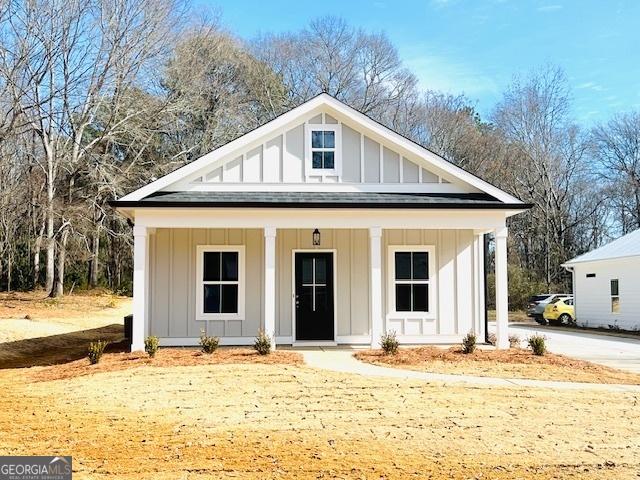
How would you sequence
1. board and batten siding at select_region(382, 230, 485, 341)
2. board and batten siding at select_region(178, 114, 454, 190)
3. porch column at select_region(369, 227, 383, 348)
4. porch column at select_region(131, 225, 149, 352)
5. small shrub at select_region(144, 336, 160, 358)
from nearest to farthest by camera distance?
1. small shrub at select_region(144, 336, 160, 358)
2. porch column at select_region(131, 225, 149, 352)
3. porch column at select_region(369, 227, 383, 348)
4. board and batten siding at select_region(178, 114, 454, 190)
5. board and batten siding at select_region(382, 230, 485, 341)

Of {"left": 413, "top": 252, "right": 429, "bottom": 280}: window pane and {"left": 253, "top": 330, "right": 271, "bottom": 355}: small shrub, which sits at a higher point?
{"left": 413, "top": 252, "right": 429, "bottom": 280}: window pane

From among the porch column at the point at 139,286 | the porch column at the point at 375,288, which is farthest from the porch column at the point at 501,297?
the porch column at the point at 139,286

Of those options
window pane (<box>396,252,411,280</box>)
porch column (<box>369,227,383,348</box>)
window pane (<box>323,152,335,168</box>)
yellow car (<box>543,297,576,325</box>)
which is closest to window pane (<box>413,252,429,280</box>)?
window pane (<box>396,252,411,280</box>)

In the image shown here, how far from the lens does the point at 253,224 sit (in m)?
13.2

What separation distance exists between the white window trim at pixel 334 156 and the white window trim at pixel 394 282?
2.30 meters

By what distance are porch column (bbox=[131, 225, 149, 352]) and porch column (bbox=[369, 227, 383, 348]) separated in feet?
15.6

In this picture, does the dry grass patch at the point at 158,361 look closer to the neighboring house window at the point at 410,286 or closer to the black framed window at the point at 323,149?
the neighboring house window at the point at 410,286

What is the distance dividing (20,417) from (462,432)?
542 centimetres

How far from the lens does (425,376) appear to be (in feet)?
34.3

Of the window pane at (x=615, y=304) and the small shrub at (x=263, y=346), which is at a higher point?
the window pane at (x=615, y=304)

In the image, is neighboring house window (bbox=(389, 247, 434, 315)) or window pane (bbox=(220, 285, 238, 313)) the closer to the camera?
window pane (bbox=(220, 285, 238, 313))

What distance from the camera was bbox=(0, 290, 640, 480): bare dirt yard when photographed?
5.86m

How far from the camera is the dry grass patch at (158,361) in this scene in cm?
1123

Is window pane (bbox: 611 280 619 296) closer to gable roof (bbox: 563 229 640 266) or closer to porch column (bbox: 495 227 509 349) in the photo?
gable roof (bbox: 563 229 640 266)
